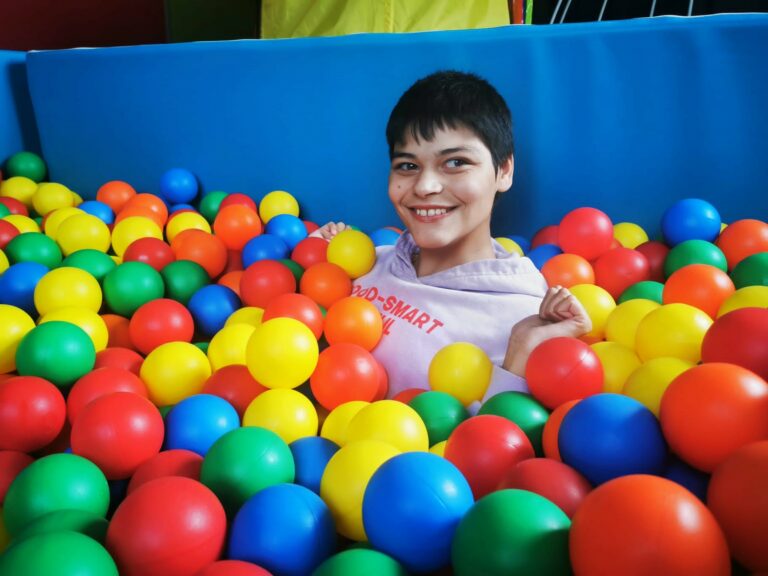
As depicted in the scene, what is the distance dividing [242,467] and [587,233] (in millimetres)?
881

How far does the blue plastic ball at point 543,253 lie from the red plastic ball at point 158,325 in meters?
0.70

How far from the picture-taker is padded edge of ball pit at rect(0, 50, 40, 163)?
213 centimetres

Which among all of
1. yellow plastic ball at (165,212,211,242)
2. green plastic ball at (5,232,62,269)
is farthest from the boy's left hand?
green plastic ball at (5,232,62,269)

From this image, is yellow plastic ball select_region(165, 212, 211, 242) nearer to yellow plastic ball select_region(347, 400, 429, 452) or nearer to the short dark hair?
the short dark hair

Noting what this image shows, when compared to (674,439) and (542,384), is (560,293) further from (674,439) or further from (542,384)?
(674,439)

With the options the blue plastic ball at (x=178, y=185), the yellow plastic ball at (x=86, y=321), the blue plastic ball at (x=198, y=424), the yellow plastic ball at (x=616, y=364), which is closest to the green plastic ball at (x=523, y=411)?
the yellow plastic ball at (x=616, y=364)

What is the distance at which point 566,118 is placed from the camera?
1.47 m

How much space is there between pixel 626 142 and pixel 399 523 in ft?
3.59

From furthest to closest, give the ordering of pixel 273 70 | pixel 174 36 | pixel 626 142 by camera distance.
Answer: pixel 174 36 < pixel 273 70 < pixel 626 142

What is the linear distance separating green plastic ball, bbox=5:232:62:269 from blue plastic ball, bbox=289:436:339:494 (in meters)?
0.97

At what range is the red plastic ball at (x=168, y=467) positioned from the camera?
80cm

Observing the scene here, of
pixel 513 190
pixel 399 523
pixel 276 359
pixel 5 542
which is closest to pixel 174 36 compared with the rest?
pixel 513 190

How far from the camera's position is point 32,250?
155 centimetres

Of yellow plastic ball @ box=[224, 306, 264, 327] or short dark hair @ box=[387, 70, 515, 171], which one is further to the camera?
yellow plastic ball @ box=[224, 306, 264, 327]
